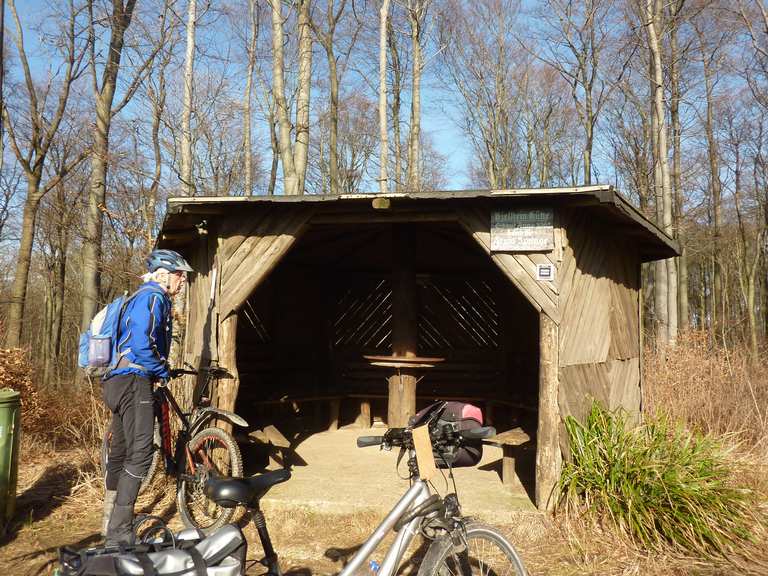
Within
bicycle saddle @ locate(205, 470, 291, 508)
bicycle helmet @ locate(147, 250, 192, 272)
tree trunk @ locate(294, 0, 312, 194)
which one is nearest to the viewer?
bicycle saddle @ locate(205, 470, 291, 508)

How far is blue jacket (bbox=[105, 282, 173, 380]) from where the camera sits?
3965mm

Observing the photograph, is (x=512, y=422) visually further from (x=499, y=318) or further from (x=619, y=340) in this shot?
(x=619, y=340)

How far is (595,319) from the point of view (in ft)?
20.2

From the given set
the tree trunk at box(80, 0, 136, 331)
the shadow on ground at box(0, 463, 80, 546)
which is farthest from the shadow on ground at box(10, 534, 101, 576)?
the tree trunk at box(80, 0, 136, 331)

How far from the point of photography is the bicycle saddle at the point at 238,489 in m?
2.49

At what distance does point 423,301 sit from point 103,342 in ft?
19.9

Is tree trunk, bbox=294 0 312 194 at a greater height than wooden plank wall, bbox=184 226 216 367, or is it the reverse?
tree trunk, bbox=294 0 312 194

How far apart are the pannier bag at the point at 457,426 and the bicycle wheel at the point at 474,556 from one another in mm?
324

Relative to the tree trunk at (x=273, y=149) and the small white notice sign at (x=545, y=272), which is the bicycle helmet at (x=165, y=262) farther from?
the tree trunk at (x=273, y=149)

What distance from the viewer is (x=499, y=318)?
9.15m

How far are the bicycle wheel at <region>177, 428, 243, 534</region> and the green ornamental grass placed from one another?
2.59 metres

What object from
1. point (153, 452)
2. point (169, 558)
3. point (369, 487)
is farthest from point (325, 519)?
point (169, 558)

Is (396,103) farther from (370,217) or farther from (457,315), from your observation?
(370,217)

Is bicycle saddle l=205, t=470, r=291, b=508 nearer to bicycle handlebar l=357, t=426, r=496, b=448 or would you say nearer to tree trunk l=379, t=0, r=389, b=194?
bicycle handlebar l=357, t=426, r=496, b=448
